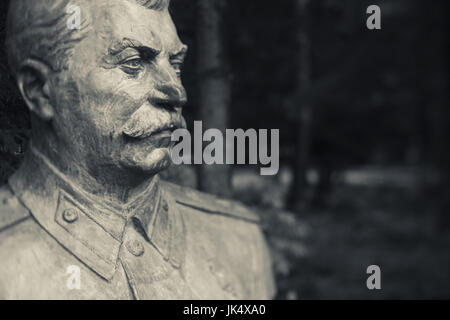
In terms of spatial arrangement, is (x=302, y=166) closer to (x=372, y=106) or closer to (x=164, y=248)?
(x=372, y=106)

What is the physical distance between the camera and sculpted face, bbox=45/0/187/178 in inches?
76.9

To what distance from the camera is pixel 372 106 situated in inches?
530

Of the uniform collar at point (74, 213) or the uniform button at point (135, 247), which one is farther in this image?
the uniform button at point (135, 247)

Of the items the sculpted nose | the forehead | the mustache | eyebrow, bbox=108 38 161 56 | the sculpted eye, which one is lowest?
the mustache

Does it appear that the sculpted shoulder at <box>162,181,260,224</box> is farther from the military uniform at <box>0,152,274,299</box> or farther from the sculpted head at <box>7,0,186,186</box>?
the sculpted head at <box>7,0,186,186</box>

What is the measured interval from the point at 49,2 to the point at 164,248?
1.03 m

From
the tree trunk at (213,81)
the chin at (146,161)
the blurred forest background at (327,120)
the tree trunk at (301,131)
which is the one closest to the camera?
the chin at (146,161)

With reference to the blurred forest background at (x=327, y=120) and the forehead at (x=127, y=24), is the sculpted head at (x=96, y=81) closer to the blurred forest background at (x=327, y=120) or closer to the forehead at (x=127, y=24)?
the forehead at (x=127, y=24)

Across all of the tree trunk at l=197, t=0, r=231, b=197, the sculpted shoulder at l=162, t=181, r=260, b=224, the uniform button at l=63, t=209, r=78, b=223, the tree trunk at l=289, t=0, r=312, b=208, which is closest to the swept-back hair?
the uniform button at l=63, t=209, r=78, b=223

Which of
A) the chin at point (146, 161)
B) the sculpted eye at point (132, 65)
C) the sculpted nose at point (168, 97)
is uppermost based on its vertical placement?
the sculpted eye at point (132, 65)

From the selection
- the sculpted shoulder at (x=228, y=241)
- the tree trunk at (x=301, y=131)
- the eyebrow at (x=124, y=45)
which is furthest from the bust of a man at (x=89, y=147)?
the tree trunk at (x=301, y=131)

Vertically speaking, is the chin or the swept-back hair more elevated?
the swept-back hair

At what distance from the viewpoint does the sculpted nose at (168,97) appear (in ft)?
6.71

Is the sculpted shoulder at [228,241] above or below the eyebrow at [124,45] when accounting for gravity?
below
